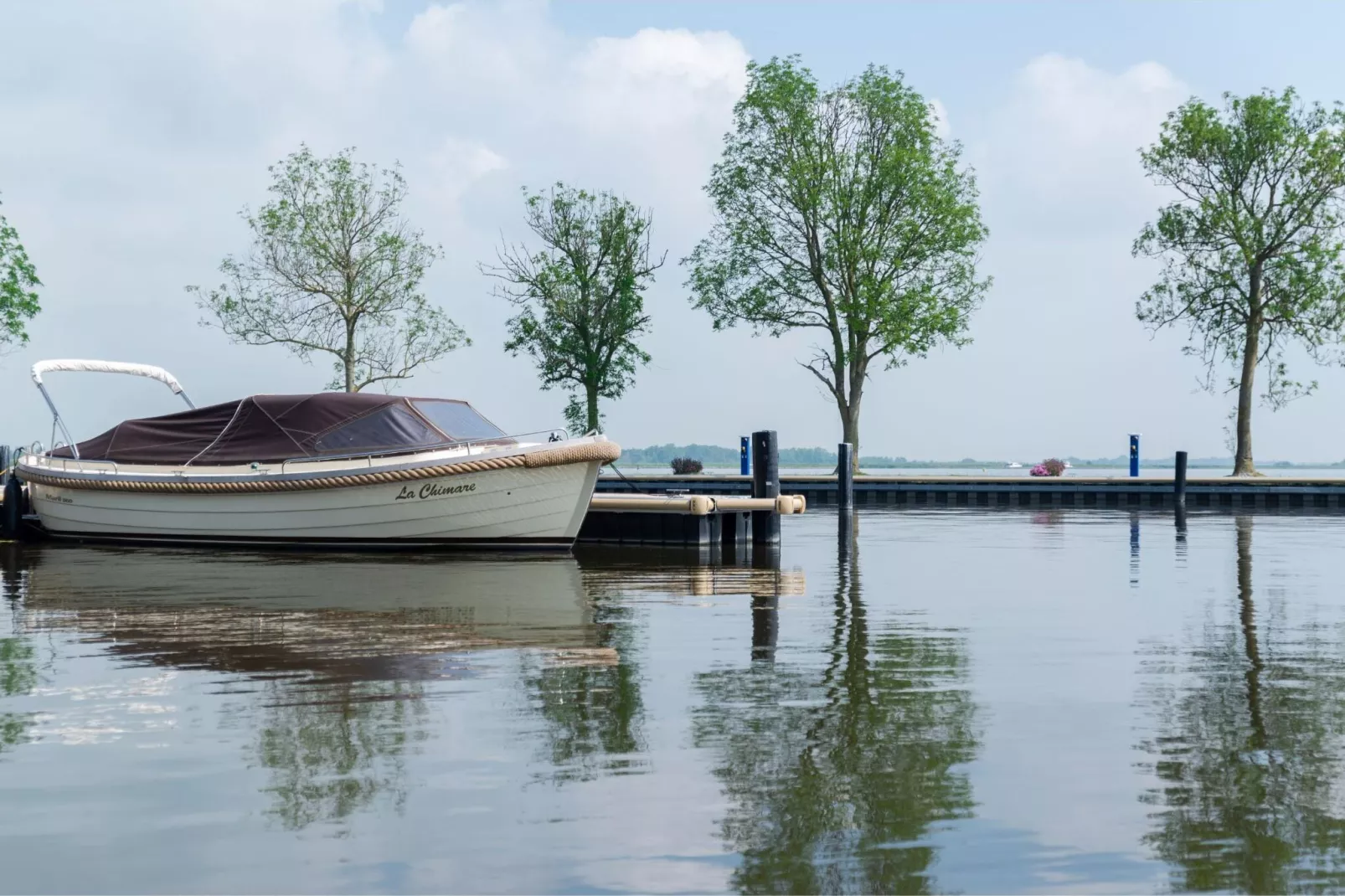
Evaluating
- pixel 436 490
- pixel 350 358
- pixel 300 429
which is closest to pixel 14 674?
pixel 436 490

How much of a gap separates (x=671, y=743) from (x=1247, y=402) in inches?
1668

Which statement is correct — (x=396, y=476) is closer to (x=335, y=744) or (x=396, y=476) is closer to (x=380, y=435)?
(x=380, y=435)

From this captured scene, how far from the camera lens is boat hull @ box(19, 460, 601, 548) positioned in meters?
19.3

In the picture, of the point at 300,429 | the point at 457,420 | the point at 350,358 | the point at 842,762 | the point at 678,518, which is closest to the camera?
the point at 842,762

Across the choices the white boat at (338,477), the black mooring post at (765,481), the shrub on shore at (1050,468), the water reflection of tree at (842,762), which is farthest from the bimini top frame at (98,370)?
the shrub on shore at (1050,468)

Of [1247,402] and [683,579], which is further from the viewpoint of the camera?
[1247,402]

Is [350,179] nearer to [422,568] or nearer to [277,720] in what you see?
[422,568]

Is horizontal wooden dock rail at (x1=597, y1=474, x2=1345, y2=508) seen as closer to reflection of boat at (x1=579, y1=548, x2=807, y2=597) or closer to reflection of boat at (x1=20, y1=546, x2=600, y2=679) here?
reflection of boat at (x1=579, y1=548, x2=807, y2=597)

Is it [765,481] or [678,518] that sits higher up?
[765,481]

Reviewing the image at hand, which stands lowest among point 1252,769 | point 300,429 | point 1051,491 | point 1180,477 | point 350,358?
point 1252,769

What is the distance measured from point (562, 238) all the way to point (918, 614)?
36.6 m

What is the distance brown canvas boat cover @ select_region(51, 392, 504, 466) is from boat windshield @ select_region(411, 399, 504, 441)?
13mm

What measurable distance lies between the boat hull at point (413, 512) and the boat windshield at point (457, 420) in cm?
114

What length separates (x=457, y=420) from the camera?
20734 millimetres
